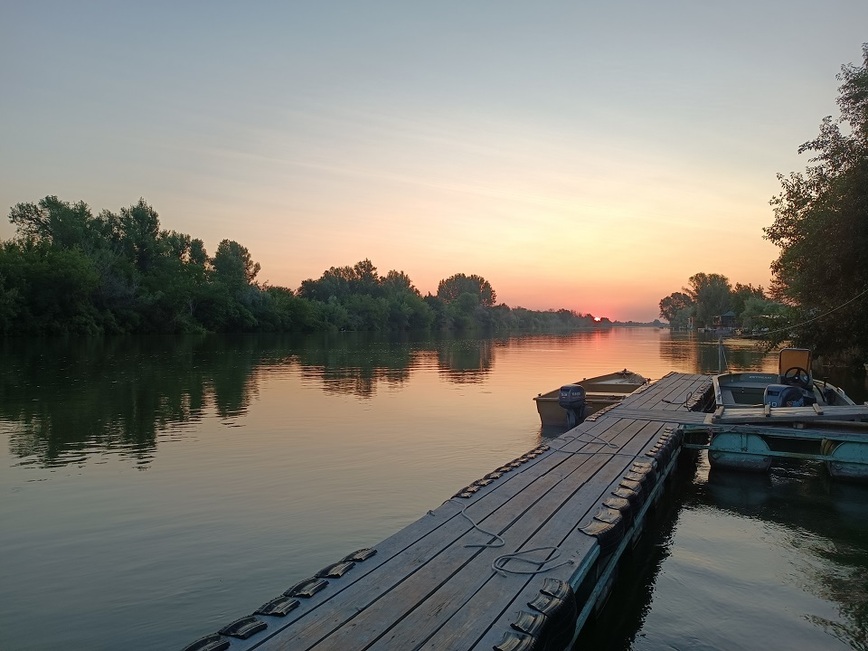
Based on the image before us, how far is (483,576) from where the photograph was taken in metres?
4.95

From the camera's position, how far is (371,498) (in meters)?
10.5

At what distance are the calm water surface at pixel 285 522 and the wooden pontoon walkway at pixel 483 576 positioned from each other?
40.3 inches

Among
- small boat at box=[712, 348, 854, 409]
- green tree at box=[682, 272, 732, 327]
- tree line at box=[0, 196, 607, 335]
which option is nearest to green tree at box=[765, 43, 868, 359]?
small boat at box=[712, 348, 854, 409]

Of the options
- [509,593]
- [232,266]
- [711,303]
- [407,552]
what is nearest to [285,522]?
[407,552]

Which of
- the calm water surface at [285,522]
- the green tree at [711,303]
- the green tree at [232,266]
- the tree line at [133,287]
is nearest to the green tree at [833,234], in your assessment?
the calm water surface at [285,522]

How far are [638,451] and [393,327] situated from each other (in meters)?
115

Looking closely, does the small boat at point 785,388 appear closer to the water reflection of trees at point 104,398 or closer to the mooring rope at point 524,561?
the mooring rope at point 524,561

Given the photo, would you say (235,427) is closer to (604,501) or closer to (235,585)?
(235,585)

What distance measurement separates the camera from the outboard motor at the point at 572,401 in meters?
16.4

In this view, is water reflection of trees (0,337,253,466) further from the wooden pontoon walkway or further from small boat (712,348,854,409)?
small boat (712,348,854,409)

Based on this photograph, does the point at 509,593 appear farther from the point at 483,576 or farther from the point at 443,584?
the point at 443,584

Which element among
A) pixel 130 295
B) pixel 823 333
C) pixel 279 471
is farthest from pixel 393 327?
pixel 279 471

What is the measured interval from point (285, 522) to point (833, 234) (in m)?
20.0

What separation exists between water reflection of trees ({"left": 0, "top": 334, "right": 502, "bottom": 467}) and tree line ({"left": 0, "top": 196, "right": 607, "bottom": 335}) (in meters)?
19.0
